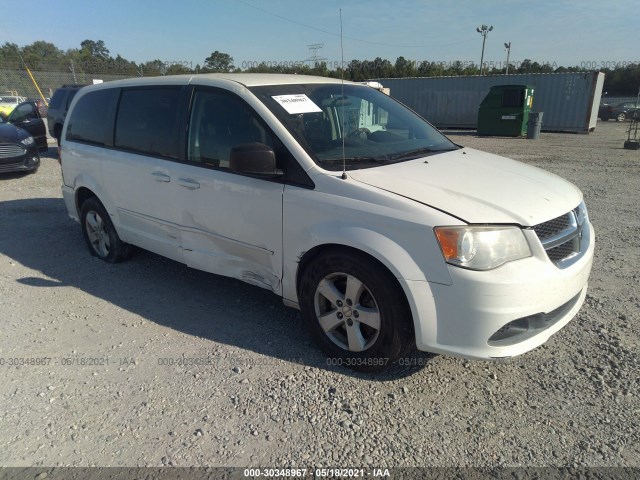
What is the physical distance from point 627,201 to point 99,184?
7674 millimetres

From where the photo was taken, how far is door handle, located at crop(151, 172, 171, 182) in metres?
3.80

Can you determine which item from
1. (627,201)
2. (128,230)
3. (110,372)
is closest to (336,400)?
(110,372)

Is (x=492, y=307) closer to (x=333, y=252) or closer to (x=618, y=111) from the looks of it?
(x=333, y=252)

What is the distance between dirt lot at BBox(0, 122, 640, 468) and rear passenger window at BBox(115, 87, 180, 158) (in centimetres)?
132

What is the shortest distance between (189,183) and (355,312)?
1.73 metres

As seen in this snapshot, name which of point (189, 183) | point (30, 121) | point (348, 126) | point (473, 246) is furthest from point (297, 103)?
point (30, 121)

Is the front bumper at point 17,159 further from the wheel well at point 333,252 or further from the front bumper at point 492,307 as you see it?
the front bumper at point 492,307

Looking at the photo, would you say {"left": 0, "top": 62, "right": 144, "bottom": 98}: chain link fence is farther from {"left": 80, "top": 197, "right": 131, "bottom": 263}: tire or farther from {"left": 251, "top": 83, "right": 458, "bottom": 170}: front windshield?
{"left": 251, "top": 83, "right": 458, "bottom": 170}: front windshield

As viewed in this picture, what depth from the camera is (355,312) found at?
9.37 feet

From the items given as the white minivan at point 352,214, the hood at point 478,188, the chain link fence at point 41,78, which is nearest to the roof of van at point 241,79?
the white minivan at point 352,214

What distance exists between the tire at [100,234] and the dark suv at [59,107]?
30.6ft

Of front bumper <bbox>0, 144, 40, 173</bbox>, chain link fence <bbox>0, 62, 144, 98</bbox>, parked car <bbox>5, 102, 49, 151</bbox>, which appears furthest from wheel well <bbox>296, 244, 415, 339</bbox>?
chain link fence <bbox>0, 62, 144, 98</bbox>

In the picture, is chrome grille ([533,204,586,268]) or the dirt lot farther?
chrome grille ([533,204,586,268])

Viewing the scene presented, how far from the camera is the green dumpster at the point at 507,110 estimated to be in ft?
64.7
